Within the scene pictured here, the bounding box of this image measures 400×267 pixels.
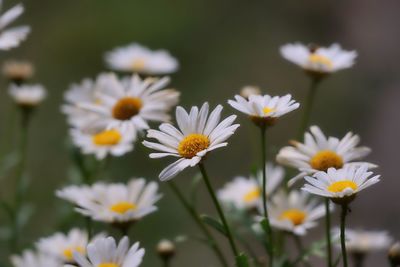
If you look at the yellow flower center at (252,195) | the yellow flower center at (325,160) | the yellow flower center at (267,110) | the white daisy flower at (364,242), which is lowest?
the white daisy flower at (364,242)

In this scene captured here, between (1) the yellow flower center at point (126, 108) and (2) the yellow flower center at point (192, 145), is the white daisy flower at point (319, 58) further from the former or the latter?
(2) the yellow flower center at point (192, 145)

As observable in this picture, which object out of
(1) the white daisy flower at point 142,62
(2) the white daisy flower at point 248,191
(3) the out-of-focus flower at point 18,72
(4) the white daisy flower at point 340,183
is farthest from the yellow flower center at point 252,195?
(3) the out-of-focus flower at point 18,72

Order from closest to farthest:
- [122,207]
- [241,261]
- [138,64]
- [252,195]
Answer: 1. [241,261]
2. [122,207]
3. [252,195]
4. [138,64]

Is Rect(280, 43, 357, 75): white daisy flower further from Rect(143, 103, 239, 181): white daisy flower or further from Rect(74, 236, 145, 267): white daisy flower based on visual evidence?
Rect(74, 236, 145, 267): white daisy flower

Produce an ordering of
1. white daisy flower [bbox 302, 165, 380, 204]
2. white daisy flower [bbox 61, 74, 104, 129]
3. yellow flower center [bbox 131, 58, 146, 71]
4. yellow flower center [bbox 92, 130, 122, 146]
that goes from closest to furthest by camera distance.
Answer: white daisy flower [bbox 302, 165, 380, 204] < white daisy flower [bbox 61, 74, 104, 129] < yellow flower center [bbox 92, 130, 122, 146] < yellow flower center [bbox 131, 58, 146, 71]

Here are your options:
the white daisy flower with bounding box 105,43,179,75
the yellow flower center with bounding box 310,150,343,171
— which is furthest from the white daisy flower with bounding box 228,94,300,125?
the white daisy flower with bounding box 105,43,179,75

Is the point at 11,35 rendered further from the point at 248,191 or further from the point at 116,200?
the point at 248,191

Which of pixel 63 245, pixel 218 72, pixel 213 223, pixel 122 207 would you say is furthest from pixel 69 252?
pixel 218 72
